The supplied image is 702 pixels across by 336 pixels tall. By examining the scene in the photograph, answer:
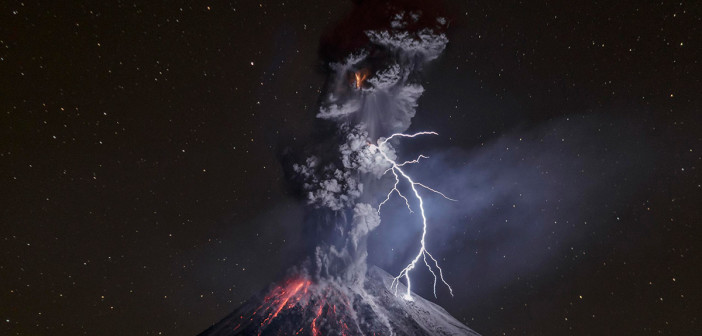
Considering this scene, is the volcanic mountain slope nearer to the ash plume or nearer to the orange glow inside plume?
the ash plume

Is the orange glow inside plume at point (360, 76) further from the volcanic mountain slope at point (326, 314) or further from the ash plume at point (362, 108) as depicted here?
the volcanic mountain slope at point (326, 314)

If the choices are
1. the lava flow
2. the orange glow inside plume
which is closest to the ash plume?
the orange glow inside plume

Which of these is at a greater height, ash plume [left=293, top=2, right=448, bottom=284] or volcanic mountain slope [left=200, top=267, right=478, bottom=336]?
ash plume [left=293, top=2, right=448, bottom=284]

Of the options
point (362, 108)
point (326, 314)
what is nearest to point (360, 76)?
point (362, 108)

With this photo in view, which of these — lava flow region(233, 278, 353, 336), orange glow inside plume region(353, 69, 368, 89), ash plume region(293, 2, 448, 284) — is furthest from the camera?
orange glow inside plume region(353, 69, 368, 89)

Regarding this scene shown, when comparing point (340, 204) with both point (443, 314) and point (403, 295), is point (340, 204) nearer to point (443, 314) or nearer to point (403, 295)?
point (403, 295)

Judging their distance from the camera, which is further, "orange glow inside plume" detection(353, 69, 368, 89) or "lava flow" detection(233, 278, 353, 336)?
"orange glow inside plume" detection(353, 69, 368, 89)

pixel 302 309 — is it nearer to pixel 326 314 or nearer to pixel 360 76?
pixel 326 314
